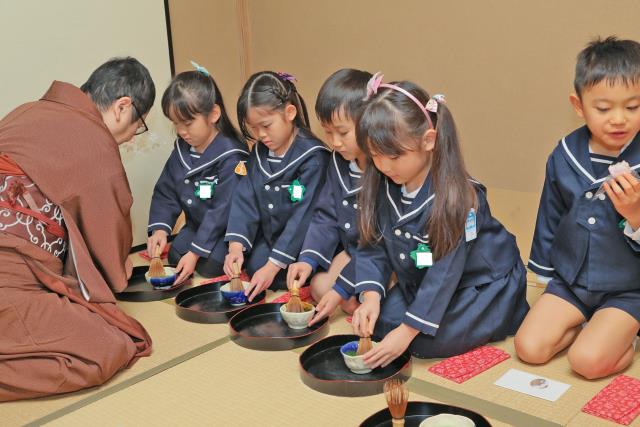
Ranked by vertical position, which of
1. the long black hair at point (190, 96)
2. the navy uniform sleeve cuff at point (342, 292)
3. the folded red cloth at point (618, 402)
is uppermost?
the long black hair at point (190, 96)

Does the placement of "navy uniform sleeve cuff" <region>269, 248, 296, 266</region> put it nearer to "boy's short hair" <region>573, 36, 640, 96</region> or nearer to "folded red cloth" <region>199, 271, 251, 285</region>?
"folded red cloth" <region>199, 271, 251, 285</region>

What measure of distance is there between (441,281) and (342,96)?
782mm

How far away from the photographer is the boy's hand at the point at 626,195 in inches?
77.3

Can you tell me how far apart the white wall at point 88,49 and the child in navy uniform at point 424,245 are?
1.85m

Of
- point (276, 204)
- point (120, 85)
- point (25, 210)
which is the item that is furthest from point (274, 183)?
point (25, 210)

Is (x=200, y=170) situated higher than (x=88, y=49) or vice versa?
(x=88, y=49)

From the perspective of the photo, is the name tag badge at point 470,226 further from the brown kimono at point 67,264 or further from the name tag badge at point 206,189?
the name tag badge at point 206,189

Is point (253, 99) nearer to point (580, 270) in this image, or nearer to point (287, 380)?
point (287, 380)

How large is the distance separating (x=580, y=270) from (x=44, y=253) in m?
1.68

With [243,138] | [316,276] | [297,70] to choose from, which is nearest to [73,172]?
[316,276]

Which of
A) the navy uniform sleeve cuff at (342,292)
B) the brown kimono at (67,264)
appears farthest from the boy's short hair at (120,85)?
the navy uniform sleeve cuff at (342,292)

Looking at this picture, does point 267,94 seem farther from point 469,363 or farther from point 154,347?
point 469,363

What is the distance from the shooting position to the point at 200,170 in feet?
10.7

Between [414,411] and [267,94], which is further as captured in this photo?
[267,94]
